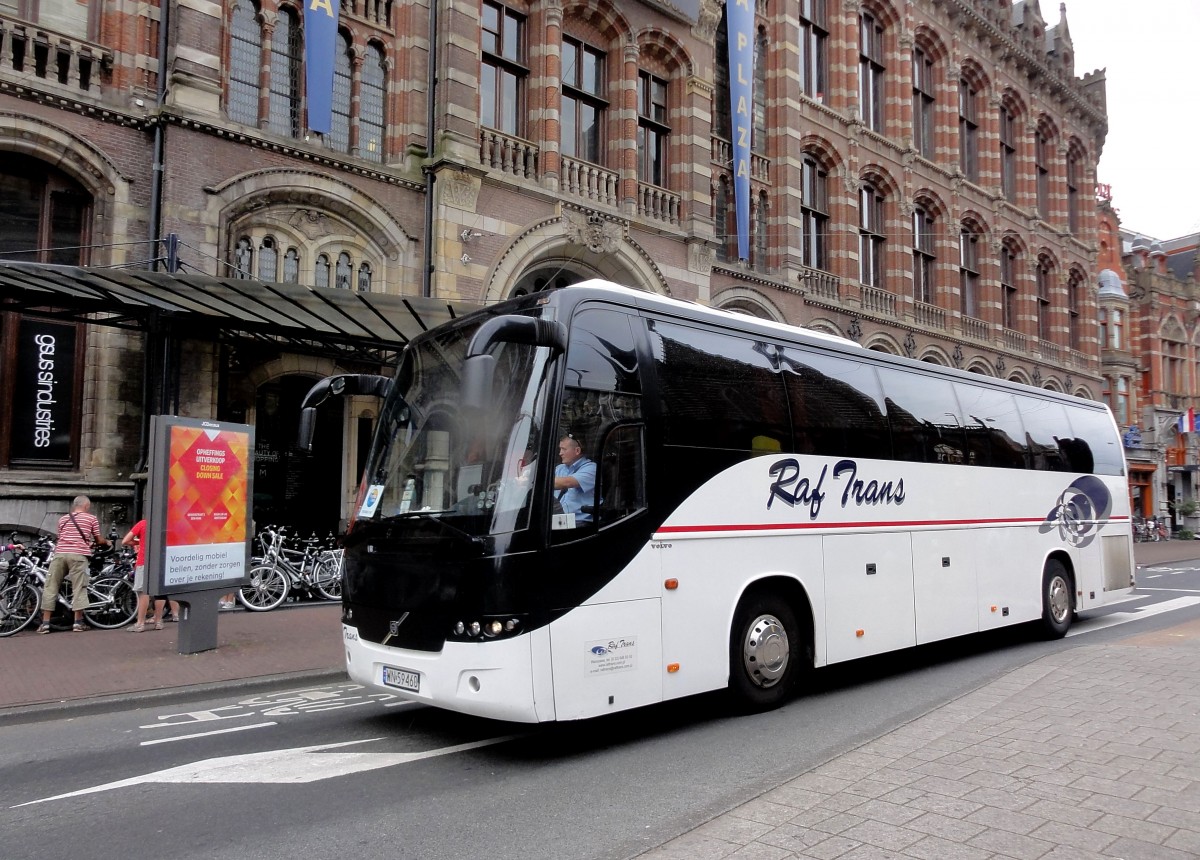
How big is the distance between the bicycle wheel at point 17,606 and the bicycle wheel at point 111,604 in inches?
23.3

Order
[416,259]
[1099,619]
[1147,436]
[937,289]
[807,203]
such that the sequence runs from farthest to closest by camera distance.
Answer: [1147,436] < [937,289] < [807,203] < [416,259] < [1099,619]

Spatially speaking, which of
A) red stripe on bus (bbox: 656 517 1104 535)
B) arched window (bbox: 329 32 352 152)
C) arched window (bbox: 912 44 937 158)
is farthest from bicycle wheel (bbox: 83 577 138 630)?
arched window (bbox: 912 44 937 158)

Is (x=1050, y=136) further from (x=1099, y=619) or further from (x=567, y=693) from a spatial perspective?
(x=567, y=693)

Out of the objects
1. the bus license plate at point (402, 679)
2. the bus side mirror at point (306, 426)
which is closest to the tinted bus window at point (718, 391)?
the bus license plate at point (402, 679)

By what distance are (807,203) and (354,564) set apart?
21530 millimetres

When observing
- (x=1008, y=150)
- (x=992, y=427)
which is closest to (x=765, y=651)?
(x=992, y=427)

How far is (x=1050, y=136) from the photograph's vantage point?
36.8 meters

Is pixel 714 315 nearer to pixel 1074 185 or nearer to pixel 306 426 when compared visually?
pixel 306 426

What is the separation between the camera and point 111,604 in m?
11.9

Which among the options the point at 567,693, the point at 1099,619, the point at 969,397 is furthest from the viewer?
the point at 1099,619

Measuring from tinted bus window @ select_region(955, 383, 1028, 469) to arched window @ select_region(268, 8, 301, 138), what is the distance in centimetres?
1174

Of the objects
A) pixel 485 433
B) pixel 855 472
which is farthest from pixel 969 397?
pixel 485 433

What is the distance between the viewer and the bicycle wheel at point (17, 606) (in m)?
11.2

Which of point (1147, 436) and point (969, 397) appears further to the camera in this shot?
point (1147, 436)
